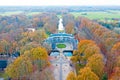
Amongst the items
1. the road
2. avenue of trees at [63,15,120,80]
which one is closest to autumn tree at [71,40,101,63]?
avenue of trees at [63,15,120,80]

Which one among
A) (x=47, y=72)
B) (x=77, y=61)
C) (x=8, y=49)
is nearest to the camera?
(x=47, y=72)

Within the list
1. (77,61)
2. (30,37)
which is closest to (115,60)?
(77,61)

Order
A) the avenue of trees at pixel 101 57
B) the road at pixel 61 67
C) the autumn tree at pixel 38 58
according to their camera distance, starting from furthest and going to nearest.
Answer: the autumn tree at pixel 38 58
the road at pixel 61 67
the avenue of trees at pixel 101 57

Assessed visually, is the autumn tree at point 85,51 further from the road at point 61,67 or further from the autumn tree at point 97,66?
the autumn tree at point 97,66

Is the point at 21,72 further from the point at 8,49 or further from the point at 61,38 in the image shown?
the point at 61,38

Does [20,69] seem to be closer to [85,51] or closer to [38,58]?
[38,58]


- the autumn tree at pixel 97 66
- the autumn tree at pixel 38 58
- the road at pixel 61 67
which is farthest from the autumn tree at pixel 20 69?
the autumn tree at pixel 97 66

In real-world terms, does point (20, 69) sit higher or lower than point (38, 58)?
lower

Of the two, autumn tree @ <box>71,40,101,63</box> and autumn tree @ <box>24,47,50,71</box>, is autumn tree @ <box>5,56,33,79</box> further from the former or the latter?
autumn tree @ <box>71,40,101,63</box>

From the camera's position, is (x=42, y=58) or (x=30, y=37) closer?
(x=42, y=58)

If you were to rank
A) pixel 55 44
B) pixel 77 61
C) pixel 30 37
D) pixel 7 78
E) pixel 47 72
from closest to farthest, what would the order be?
pixel 47 72
pixel 7 78
pixel 77 61
pixel 30 37
pixel 55 44

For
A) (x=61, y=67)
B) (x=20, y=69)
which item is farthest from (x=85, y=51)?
(x=20, y=69)
